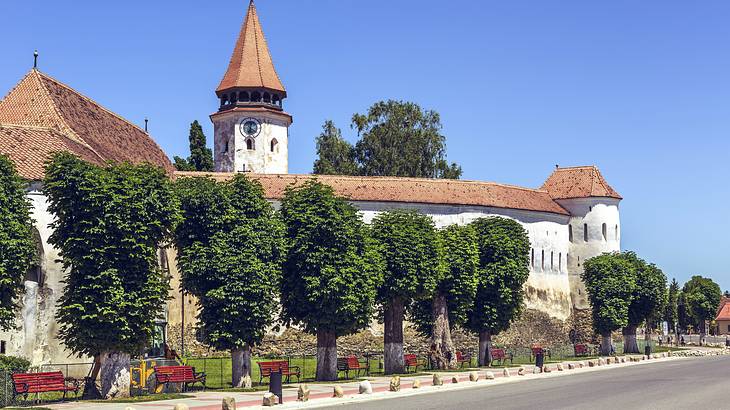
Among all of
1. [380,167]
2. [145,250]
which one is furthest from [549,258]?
[145,250]

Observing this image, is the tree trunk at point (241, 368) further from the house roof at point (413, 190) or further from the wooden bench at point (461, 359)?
the house roof at point (413, 190)

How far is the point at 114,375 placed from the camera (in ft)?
124

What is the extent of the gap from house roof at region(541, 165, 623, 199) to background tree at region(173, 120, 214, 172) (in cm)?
3454

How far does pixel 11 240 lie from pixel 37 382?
5.14m

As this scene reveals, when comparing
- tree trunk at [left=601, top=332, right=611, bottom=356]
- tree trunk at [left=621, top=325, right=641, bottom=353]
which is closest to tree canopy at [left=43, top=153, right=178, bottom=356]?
tree trunk at [left=601, top=332, right=611, bottom=356]

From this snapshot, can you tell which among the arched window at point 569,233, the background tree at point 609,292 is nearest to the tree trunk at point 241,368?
the background tree at point 609,292

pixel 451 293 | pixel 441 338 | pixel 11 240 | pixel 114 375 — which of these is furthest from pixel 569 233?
pixel 11 240

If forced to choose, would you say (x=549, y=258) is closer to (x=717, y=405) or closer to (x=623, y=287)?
(x=623, y=287)

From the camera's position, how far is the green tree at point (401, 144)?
10850 cm

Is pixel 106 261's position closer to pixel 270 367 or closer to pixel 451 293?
pixel 270 367

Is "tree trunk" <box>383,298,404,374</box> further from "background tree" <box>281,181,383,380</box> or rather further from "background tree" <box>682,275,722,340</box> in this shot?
"background tree" <box>682,275,722,340</box>

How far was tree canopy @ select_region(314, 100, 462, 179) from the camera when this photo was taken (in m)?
108

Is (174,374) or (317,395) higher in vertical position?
(174,374)

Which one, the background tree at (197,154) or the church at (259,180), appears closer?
the church at (259,180)
